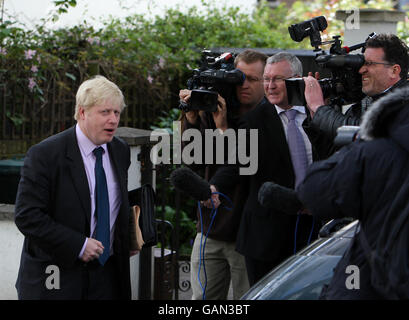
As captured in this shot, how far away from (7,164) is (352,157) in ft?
13.4

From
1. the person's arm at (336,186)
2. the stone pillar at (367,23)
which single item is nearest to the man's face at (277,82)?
the person's arm at (336,186)


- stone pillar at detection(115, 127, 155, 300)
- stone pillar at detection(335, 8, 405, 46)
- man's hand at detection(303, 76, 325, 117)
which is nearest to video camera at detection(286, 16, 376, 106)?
man's hand at detection(303, 76, 325, 117)

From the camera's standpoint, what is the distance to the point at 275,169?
144 inches

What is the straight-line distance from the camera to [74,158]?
3.33 metres

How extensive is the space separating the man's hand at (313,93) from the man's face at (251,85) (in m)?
0.55

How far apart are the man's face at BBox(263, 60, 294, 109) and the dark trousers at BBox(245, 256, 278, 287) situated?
2.95 feet

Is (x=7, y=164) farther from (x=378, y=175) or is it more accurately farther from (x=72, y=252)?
(x=378, y=175)

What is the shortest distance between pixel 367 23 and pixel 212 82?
372 cm

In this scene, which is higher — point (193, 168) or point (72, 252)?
point (193, 168)

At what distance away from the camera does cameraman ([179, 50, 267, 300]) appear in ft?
12.6

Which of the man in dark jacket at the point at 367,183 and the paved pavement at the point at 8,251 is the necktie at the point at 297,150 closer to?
the man in dark jacket at the point at 367,183

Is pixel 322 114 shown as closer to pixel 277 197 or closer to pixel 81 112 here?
pixel 277 197

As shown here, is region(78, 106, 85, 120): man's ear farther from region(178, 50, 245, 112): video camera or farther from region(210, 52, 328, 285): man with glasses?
region(210, 52, 328, 285): man with glasses
